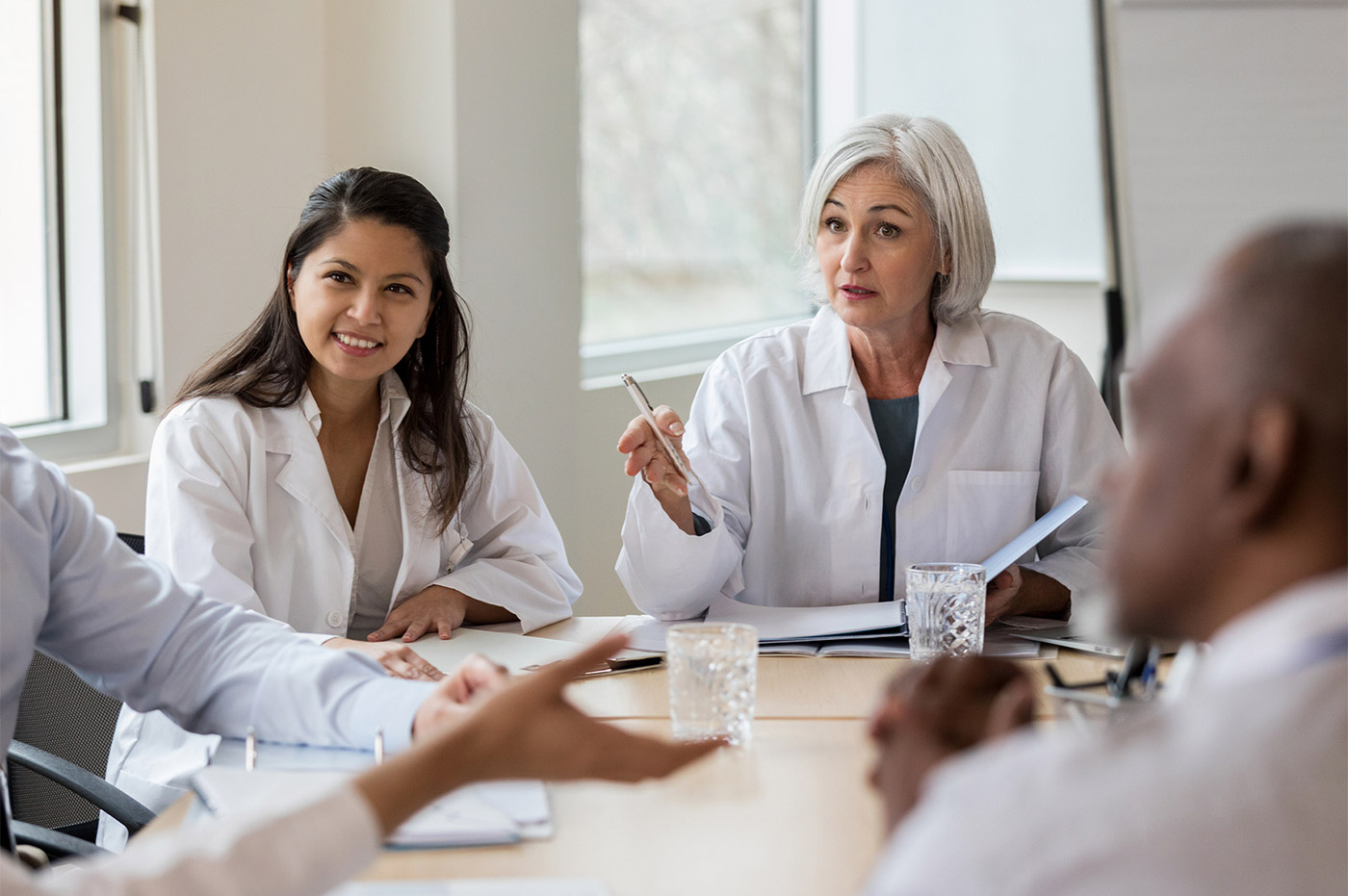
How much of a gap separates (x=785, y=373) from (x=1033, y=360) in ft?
A: 1.36

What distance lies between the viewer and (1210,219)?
2.46 metres

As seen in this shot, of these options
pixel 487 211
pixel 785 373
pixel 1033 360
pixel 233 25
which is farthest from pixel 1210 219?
pixel 233 25

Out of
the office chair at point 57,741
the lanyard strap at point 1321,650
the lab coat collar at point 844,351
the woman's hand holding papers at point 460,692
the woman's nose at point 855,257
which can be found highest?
the woman's nose at point 855,257

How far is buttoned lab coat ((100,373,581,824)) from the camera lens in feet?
5.99

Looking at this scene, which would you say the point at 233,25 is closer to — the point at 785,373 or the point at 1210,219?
the point at 785,373

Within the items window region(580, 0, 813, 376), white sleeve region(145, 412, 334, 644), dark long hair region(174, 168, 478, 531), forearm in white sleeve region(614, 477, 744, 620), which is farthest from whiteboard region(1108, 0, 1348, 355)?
window region(580, 0, 813, 376)

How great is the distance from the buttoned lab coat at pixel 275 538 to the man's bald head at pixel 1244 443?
1336 mm

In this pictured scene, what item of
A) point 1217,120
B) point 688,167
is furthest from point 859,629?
point 688,167

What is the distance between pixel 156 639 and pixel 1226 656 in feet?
3.81

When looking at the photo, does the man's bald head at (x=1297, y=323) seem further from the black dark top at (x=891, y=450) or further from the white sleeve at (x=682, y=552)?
the black dark top at (x=891, y=450)

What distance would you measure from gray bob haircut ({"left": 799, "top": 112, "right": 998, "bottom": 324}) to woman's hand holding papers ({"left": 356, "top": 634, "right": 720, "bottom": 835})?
1.45m

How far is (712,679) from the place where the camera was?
4.20ft

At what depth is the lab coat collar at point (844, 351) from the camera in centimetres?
217

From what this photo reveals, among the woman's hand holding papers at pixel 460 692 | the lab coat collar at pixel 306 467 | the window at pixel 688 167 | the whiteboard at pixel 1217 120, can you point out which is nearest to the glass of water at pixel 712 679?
the woman's hand holding papers at pixel 460 692
